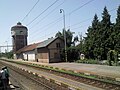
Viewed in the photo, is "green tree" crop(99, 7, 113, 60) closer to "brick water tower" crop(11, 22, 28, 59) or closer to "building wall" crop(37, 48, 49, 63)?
"building wall" crop(37, 48, 49, 63)

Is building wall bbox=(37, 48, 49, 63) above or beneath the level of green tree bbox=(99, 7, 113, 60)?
beneath

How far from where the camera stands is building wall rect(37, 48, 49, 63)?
183ft

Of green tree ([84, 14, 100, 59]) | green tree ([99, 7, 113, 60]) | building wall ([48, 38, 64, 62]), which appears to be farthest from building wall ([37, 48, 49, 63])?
green tree ([99, 7, 113, 60])

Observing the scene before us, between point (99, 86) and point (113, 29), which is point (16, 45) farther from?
point (99, 86)

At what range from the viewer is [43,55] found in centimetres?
5888

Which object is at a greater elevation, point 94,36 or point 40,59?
point 94,36

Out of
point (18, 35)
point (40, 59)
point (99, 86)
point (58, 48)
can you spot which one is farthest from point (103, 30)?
point (18, 35)

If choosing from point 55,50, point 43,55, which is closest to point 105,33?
point 55,50

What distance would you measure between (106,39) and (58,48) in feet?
38.8

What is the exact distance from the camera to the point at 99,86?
53.2 feet

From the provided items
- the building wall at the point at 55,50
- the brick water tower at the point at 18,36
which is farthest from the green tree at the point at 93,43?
the brick water tower at the point at 18,36

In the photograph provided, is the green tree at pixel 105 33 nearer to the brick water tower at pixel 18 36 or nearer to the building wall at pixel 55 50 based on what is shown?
the building wall at pixel 55 50

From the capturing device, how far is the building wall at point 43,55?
2192 inches

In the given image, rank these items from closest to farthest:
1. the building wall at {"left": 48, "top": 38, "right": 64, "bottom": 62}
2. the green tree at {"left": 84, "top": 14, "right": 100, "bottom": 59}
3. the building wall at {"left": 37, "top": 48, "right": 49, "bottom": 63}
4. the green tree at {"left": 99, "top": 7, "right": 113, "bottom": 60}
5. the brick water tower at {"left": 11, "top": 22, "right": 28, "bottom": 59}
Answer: the green tree at {"left": 99, "top": 7, "right": 113, "bottom": 60} → the green tree at {"left": 84, "top": 14, "right": 100, "bottom": 59} → the building wall at {"left": 48, "top": 38, "right": 64, "bottom": 62} → the building wall at {"left": 37, "top": 48, "right": 49, "bottom": 63} → the brick water tower at {"left": 11, "top": 22, "right": 28, "bottom": 59}
